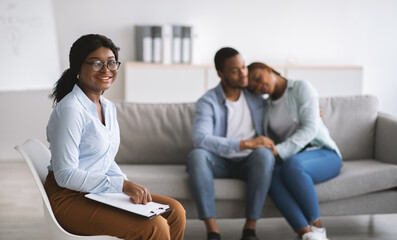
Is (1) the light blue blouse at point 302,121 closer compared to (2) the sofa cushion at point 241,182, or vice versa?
(2) the sofa cushion at point 241,182

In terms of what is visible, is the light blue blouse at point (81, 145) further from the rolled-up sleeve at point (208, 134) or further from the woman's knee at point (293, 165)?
the woman's knee at point (293, 165)

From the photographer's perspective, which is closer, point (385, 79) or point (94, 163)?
point (94, 163)

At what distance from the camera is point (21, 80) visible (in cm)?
486

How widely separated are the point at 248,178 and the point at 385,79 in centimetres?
295

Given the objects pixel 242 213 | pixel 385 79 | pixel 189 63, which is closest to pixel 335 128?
pixel 242 213

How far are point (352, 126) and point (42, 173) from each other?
207cm

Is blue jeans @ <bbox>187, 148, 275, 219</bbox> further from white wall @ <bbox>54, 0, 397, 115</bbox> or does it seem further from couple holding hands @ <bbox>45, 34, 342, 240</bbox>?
white wall @ <bbox>54, 0, 397, 115</bbox>

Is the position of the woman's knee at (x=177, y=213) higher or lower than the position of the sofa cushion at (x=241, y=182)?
higher

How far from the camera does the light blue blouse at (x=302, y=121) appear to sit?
326 centimetres

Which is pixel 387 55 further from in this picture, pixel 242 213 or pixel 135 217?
pixel 135 217

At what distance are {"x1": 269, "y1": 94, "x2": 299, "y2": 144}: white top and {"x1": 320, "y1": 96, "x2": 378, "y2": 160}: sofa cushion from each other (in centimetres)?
38

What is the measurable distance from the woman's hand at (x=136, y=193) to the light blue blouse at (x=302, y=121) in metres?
1.26

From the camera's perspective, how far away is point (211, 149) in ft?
10.7

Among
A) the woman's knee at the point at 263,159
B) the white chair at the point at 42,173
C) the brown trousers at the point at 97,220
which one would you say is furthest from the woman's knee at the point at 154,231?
the woman's knee at the point at 263,159
